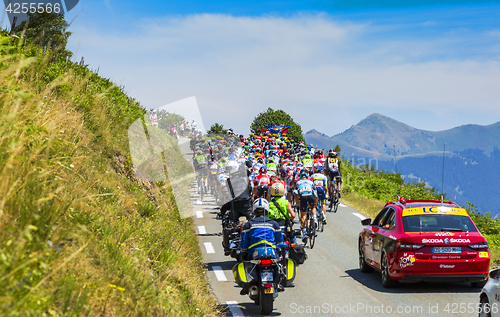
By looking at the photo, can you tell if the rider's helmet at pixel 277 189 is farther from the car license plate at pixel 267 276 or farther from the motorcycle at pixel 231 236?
the car license plate at pixel 267 276

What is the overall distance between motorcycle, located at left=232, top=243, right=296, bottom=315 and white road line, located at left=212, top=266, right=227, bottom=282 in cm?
259

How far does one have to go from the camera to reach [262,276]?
305 inches

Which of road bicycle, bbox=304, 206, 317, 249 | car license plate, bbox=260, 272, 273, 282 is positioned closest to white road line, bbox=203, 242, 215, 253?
road bicycle, bbox=304, 206, 317, 249

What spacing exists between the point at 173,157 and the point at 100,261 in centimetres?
600

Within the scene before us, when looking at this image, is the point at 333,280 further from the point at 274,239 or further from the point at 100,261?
the point at 100,261

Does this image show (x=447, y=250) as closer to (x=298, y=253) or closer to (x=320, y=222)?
(x=298, y=253)

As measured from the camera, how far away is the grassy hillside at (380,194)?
22033mm

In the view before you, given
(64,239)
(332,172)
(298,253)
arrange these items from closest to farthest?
(64,239)
(298,253)
(332,172)

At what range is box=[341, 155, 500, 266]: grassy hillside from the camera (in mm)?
22033

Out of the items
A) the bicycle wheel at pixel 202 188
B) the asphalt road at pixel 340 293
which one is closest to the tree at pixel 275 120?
the bicycle wheel at pixel 202 188

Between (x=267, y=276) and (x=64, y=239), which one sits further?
(x=267, y=276)

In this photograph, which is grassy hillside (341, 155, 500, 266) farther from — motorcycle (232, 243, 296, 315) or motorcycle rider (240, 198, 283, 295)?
motorcycle (232, 243, 296, 315)

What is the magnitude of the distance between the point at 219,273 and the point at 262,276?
11.9 ft

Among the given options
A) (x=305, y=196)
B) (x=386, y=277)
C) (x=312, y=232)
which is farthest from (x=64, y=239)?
(x=305, y=196)
